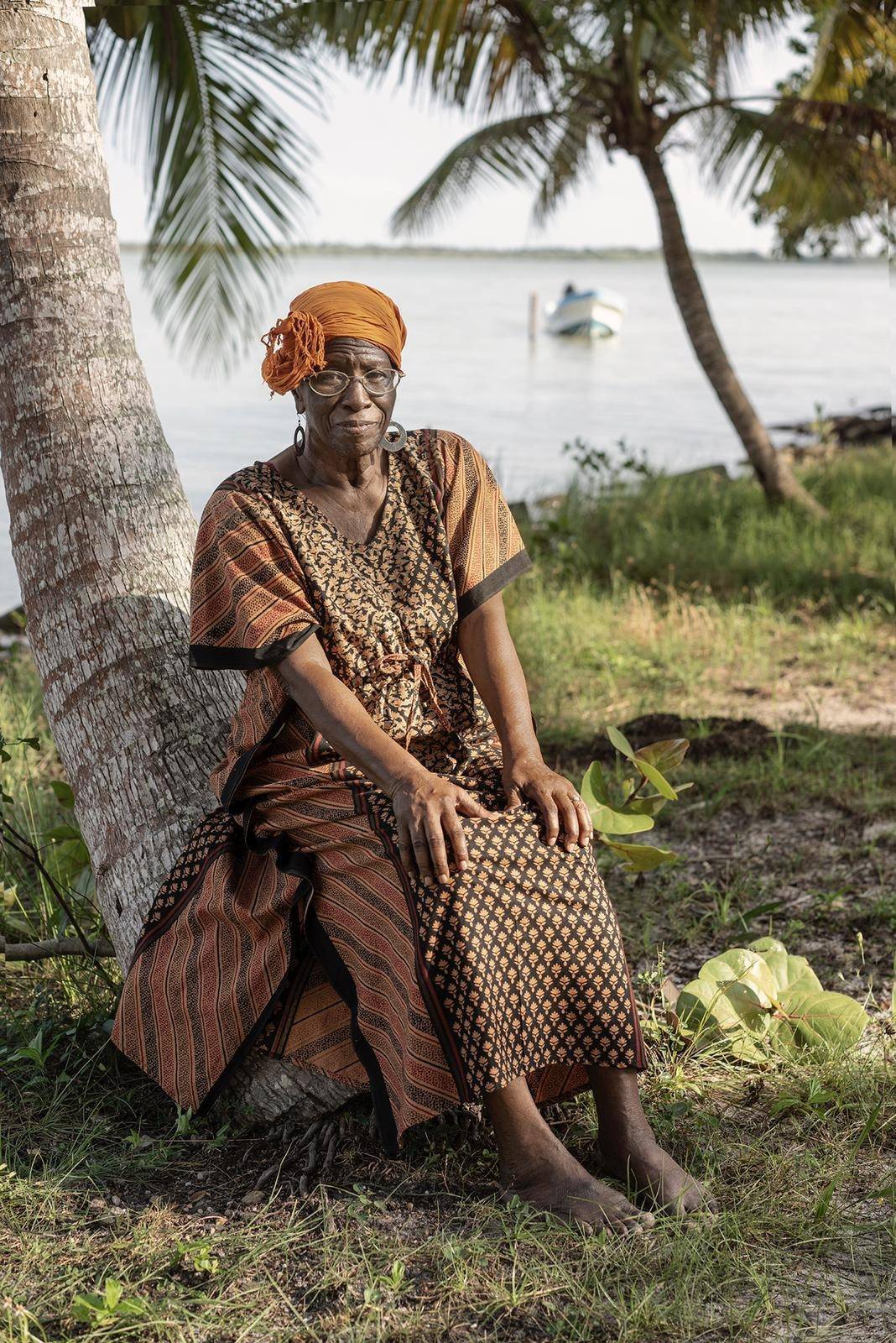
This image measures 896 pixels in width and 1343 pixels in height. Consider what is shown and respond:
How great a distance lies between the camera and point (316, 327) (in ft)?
9.36

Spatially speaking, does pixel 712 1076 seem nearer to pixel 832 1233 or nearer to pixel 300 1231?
pixel 832 1233

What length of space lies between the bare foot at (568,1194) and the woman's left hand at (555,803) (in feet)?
1.91

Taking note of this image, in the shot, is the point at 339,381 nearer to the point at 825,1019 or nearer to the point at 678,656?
the point at 825,1019

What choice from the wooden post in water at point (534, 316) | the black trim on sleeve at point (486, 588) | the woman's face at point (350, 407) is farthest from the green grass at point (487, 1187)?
the wooden post in water at point (534, 316)

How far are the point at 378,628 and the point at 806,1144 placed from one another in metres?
1.41

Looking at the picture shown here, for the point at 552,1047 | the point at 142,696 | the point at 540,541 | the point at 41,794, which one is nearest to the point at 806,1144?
the point at 552,1047

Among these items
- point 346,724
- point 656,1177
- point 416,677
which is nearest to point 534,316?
point 416,677

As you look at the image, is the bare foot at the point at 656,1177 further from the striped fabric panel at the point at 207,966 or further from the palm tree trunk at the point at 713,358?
the palm tree trunk at the point at 713,358

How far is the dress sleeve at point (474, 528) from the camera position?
3.05 m

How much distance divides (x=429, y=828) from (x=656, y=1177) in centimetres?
80

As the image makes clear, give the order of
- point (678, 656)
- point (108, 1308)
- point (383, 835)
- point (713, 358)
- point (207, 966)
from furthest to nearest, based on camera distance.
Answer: point (713, 358) < point (678, 656) < point (207, 966) < point (383, 835) < point (108, 1308)

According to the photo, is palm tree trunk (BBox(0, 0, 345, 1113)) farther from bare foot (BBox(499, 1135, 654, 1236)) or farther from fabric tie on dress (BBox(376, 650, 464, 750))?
bare foot (BBox(499, 1135, 654, 1236))

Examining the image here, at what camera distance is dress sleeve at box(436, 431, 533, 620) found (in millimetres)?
3053

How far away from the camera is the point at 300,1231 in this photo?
97.3 inches
